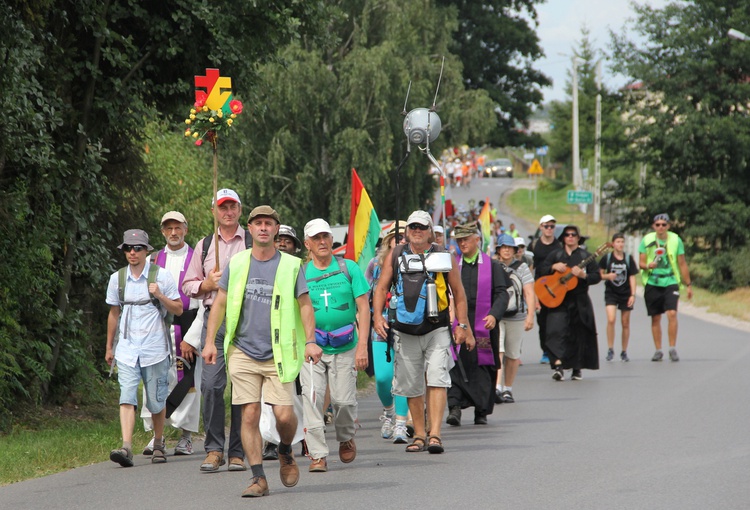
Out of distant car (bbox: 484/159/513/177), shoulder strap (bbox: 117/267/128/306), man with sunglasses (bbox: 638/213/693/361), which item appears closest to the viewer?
shoulder strap (bbox: 117/267/128/306)

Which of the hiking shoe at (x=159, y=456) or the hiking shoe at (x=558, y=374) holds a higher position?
the hiking shoe at (x=558, y=374)

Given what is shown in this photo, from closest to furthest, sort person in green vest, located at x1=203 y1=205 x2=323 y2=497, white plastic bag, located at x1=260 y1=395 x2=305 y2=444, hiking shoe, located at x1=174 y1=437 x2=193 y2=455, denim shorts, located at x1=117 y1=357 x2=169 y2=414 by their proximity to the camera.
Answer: person in green vest, located at x1=203 y1=205 x2=323 y2=497 < white plastic bag, located at x1=260 y1=395 x2=305 y2=444 < denim shorts, located at x1=117 y1=357 x2=169 y2=414 < hiking shoe, located at x1=174 y1=437 x2=193 y2=455

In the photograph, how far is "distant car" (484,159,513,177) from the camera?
107 meters

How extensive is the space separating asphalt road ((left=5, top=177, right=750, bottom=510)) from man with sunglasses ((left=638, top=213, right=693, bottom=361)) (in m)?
4.19

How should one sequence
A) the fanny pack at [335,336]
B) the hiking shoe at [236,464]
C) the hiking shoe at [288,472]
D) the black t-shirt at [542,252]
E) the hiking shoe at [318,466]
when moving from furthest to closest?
1. the black t-shirt at [542,252]
2. the fanny pack at [335,336]
3. the hiking shoe at [236,464]
4. the hiking shoe at [318,466]
5. the hiking shoe at [288,472]

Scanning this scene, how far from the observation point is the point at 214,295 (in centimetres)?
954

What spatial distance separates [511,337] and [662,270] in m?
4.90

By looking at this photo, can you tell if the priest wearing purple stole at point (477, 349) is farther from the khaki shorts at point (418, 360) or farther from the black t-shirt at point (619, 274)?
the black t-shirt at point (619, 274)

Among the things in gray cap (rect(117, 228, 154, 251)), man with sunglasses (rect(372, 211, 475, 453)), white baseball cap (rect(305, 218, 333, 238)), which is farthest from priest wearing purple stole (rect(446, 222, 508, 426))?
gray cap (rect(117, 228, 154, 251))

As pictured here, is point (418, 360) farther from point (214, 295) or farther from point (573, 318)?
point (573, 318)

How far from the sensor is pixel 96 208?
13.0m

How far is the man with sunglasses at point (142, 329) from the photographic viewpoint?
9.81 m

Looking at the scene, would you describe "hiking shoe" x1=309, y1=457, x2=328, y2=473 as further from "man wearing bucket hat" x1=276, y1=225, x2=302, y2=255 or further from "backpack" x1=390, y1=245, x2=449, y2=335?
"man wearing bucket hat" x1=276, y1=225, x2=302, y2=255

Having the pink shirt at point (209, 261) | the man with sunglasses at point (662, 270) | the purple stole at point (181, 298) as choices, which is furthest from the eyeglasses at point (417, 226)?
the man with sunglasses at point (662, 270)
